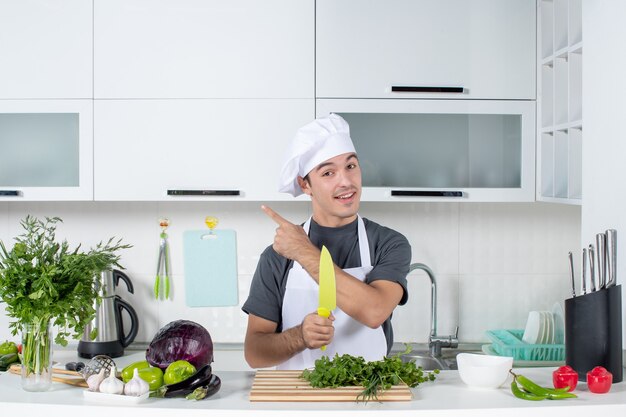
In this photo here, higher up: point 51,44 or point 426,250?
point 51,44

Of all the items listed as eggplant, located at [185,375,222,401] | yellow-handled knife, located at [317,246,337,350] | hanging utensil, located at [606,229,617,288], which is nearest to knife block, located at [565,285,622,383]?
hanging utensil, located at [606,229,617,288]

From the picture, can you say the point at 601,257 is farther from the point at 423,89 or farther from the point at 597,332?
the point at 423,89

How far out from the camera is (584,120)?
224cm

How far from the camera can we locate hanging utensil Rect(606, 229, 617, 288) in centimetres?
192

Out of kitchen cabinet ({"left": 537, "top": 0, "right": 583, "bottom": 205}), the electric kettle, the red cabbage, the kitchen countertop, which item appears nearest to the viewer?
the kitchen countertop

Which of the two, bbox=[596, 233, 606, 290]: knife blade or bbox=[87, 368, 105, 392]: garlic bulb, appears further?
bbox=[596, 233, 606, 290]: knife blade

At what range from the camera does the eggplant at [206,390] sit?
→ 1646 millimetres

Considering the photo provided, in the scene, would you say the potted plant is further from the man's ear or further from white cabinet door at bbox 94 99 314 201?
white cabinet door at bbox 94 99 314 201

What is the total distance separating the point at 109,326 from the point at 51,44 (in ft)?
3.46

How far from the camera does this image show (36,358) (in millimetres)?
1718

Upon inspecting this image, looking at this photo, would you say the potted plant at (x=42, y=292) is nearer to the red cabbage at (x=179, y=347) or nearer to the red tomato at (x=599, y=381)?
the red cabbage at (x=179, y=347)

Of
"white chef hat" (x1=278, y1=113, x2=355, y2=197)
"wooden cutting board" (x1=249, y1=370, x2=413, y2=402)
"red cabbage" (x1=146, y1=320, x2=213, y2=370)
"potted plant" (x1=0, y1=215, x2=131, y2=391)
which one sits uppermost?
"white chef hat" (x1=278, y1=113, x2=355, y2=197)

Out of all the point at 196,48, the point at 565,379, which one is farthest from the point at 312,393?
the point at 196,48

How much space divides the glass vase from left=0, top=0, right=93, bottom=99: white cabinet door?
4.17ft
